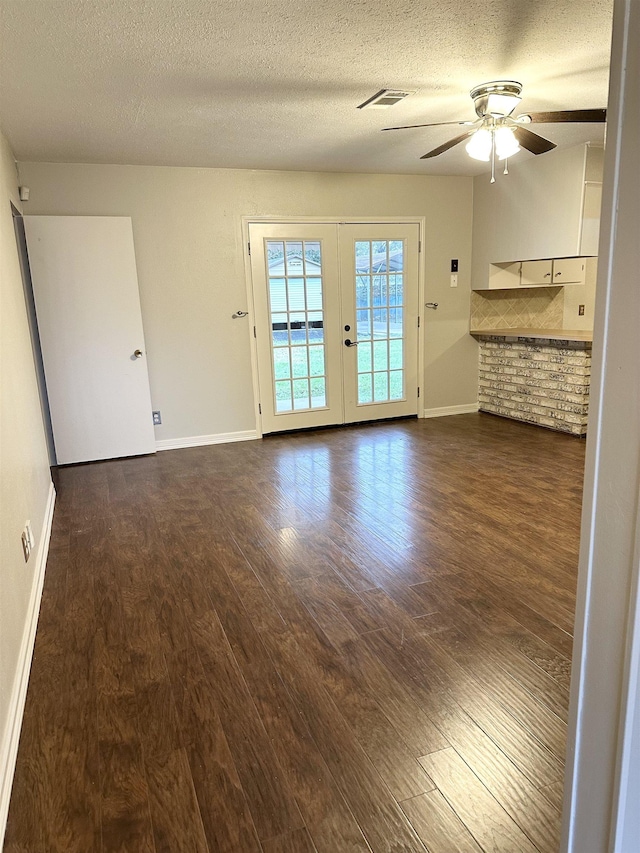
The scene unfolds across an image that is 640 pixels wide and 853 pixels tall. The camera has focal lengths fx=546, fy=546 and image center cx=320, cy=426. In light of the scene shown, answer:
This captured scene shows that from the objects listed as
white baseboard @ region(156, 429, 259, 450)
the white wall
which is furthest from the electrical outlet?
white baseboard @ region(156, 429, 259, 450)

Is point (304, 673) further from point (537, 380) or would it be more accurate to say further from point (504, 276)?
point (504, 276)

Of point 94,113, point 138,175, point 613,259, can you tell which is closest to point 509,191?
point 138,175

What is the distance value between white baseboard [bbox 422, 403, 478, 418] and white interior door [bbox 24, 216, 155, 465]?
9.73 feet

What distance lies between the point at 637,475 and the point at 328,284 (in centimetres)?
487

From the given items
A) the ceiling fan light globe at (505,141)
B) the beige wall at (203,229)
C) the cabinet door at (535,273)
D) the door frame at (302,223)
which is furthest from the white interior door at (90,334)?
the cabinet door at (535,273)

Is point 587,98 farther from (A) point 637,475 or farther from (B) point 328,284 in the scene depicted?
(A) point 637,475

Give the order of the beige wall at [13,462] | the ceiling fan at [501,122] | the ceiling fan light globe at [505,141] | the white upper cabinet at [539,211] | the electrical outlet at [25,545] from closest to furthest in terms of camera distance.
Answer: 1. the beige wall at [13,462]
2. the electrical outlet at [25,545]
3. the ceiling fan at [501,122]
4. the ceiling fan light globe at [505,141]
5. the white upper cabinet at [539,211]

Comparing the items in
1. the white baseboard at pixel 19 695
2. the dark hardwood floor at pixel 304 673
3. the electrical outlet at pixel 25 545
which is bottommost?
the dark hardwood floor at pixel 304 673

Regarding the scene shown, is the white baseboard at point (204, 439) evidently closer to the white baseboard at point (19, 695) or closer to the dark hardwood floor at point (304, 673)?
the dark hardwood floor at point (304, 673)

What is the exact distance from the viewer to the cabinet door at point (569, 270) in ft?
17.0

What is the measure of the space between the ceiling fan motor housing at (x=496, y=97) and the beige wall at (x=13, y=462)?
111 inches

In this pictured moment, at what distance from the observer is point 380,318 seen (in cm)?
565

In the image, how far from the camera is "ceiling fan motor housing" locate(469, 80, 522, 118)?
121 inches

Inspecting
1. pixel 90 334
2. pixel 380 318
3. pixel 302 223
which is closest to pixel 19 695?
pixel 90 334
